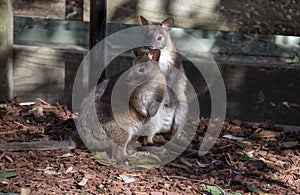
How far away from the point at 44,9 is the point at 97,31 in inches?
27.2

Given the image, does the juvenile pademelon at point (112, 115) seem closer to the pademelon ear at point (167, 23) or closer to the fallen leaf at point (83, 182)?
the fallen leaf at point (83, 182)

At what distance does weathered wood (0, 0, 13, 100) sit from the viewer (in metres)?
5.39

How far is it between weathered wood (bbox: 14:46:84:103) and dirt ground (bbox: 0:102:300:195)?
42cm

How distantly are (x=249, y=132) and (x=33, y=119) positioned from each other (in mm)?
1953

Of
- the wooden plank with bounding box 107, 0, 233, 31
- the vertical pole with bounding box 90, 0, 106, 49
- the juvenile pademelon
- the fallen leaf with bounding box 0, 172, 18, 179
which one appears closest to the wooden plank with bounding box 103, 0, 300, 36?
the wooden plank with bounding box 107, 0, 233, 31

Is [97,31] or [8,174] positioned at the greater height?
[97,31]

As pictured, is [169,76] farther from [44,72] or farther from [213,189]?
[213,189]

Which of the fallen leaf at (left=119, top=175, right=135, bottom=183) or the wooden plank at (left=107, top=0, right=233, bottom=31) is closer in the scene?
the fallen leaf at (left=119, top=175, right=135, bottom=183)

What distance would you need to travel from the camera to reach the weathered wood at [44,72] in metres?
5.60

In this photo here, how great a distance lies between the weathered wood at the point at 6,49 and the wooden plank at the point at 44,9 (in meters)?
0.26

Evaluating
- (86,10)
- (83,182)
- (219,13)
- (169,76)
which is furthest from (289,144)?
(86,10)

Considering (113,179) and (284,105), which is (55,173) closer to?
(113,179)

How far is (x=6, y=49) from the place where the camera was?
546 cm

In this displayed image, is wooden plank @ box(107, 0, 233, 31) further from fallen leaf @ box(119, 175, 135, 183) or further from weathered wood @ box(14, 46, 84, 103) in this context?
fallen leaf @ box(119, 175, 135, 183)
